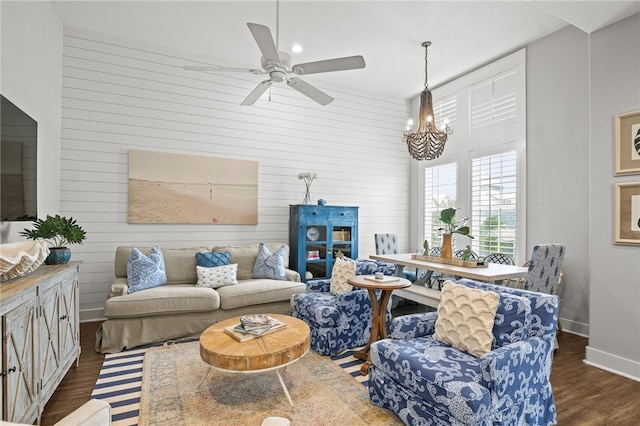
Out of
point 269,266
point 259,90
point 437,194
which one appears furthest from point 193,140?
point 437,194

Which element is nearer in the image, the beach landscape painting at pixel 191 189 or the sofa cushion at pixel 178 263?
the sofa cushion at pixel 178 263

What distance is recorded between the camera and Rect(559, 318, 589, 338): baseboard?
3.89 m

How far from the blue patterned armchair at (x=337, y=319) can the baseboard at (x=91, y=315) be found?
262cm

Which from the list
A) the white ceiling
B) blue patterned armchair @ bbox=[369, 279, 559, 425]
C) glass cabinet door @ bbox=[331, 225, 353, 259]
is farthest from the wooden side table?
the white ceiling

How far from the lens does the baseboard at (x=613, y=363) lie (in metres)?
2.95

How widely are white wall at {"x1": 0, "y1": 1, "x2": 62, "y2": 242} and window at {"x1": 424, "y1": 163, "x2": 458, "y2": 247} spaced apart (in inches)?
208

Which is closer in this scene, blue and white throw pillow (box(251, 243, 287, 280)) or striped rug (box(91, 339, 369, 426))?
striped rug (box(91, 339, 369, 426))

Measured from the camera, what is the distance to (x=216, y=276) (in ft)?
13.5

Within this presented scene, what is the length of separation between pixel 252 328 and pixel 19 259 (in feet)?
4.92

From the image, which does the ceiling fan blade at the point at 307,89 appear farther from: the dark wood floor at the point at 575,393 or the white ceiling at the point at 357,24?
the dark wood floor at the point at 575,393

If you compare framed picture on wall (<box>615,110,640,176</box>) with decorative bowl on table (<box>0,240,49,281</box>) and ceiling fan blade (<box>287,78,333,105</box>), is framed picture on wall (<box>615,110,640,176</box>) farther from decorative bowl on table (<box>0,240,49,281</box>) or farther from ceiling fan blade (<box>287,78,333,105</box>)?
decorative bowl on table (<box>0,240,49,281</box>)

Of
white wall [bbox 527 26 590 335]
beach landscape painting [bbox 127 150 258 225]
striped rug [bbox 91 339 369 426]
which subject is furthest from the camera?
beach landscape painting [bbox 127 150 258 225]

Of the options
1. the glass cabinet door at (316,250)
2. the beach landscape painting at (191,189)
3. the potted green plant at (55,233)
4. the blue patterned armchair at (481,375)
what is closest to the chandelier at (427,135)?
the glass cabinet door at (316,250)

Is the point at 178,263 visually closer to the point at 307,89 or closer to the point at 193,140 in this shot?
the point at 193,140
